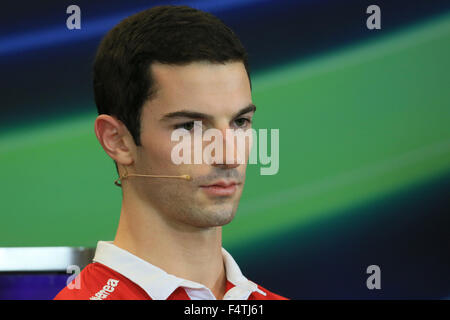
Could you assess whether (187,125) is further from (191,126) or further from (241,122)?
(241,122)

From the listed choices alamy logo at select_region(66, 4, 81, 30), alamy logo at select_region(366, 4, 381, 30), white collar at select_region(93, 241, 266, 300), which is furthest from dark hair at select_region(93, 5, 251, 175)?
alamy logo at select_region(366, 4, 381, 30)

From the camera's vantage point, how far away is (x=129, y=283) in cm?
221

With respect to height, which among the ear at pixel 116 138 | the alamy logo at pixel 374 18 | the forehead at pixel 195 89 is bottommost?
the ear at pixel 116 138

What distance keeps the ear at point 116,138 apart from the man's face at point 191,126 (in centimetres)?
9

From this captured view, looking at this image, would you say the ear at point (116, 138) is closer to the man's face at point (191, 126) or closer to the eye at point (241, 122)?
the man's face at point (191, 126)

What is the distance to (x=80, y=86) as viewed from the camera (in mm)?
3820

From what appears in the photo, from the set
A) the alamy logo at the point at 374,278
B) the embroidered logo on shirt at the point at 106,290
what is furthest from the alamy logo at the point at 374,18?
the embroidered logo on shirt at the point at 106,290

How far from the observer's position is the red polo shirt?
2.15 metres

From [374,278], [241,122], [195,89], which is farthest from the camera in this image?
[374,278]

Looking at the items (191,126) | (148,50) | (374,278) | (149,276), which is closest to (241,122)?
(191,126)

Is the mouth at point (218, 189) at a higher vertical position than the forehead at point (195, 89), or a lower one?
lower

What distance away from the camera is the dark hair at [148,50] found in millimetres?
2080

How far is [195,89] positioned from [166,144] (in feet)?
0.57
